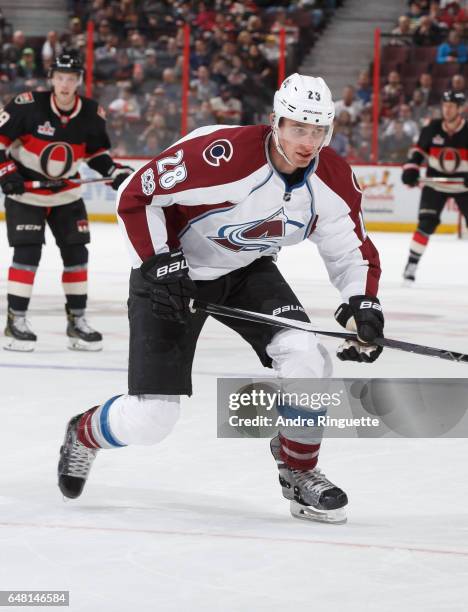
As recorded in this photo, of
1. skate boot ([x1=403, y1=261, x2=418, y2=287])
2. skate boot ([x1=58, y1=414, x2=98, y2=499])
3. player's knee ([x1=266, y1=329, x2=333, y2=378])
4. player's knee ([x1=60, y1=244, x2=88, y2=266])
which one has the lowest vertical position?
skate boot ([x1=403, y1=261, x2=418, y2=287])

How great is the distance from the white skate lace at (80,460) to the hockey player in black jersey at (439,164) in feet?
17.5

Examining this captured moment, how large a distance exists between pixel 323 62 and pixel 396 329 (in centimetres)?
844

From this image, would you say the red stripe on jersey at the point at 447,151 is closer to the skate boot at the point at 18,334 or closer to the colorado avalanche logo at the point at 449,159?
the colorado avalanche logo at the point at 449,159

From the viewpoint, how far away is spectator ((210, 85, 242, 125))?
12711mm

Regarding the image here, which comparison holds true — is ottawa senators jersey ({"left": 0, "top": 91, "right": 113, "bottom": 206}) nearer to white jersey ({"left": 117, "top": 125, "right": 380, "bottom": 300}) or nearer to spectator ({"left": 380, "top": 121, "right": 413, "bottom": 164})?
white jersey ({"left": 117, "top": 125, "right": 380, "bottom": 300})

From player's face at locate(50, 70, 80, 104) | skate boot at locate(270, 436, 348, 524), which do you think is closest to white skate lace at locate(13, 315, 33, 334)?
player's face at locate(50, 70, 80, 104)

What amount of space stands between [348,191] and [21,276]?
291 cm

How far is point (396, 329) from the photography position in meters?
6.37

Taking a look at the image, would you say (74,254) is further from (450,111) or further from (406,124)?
(406,124)

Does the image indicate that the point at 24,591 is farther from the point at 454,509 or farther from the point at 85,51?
the point at 85,51

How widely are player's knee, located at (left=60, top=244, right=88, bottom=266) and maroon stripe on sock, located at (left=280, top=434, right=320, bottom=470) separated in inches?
107

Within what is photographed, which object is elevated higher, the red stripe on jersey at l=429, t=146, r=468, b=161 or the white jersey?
the white jersey

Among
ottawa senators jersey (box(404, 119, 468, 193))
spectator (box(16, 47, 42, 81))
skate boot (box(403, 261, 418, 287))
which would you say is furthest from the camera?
spectator (box(16, 47, 42, 81))

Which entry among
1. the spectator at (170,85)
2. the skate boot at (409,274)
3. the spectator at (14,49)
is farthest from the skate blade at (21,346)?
the spectator at (14,49)
